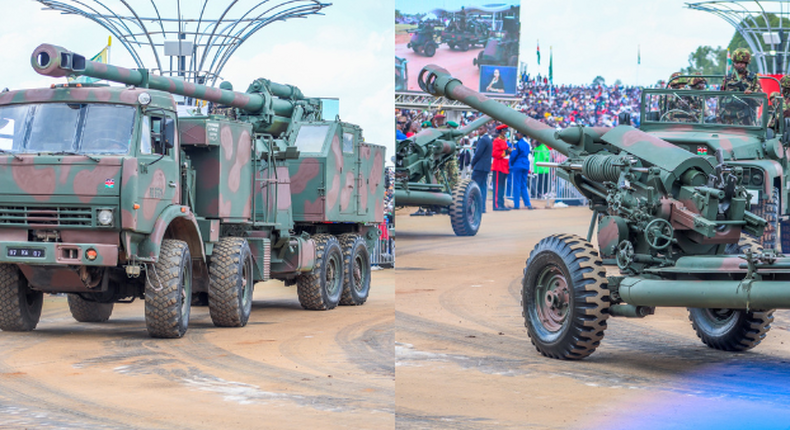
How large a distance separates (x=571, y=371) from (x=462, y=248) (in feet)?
16.3

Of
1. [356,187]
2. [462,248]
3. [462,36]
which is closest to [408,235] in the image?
[462,36]

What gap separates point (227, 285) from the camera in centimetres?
1067

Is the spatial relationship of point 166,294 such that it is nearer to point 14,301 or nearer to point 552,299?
point 14,301

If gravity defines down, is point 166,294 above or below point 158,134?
below

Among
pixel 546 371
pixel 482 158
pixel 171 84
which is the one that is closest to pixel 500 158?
pixel 482 158

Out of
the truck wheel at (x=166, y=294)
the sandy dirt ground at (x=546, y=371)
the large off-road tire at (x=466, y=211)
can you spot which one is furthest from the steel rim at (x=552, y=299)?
the truck wheel at (x=166, y=294)

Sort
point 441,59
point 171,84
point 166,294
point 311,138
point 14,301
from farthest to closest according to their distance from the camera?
point 311,138 → point 171,84 → point 14,301 → point 166,294 → point 441,59

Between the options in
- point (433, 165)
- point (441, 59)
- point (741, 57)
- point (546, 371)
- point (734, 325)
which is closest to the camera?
point (441, 59)

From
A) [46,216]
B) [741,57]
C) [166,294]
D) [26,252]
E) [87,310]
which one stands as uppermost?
[741,57]

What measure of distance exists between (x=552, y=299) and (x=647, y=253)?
2.38 ft

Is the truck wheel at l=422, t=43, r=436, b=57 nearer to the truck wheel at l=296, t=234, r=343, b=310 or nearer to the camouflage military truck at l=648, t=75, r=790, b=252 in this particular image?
the camouflage military truck at l=648, t=75, r=790, b=252

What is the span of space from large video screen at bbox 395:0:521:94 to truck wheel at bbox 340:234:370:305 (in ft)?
30.2

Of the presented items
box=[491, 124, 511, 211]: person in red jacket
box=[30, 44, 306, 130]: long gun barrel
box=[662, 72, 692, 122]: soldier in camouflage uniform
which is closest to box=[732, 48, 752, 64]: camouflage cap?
box=[662, 72, 692, 122]: soldier in camouflage uniform

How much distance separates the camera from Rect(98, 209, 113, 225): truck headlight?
356 inches
